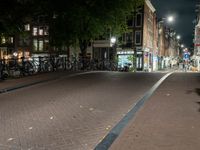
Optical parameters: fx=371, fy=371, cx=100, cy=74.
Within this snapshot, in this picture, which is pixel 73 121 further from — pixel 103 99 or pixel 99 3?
pixel 99 3

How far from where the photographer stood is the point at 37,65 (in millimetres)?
24000

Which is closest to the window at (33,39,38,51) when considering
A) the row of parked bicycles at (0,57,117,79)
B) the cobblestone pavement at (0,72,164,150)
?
the row of parked bicycles at (0,57,117,79)

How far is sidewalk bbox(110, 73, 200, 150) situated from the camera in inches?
260

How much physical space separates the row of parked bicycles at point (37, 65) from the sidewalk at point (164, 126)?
1053 centimetres

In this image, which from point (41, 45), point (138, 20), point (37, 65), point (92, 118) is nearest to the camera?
point (92, 118)

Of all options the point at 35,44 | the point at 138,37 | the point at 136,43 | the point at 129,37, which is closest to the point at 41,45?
the point at 35,44

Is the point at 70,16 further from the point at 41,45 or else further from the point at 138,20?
the point at 41,45

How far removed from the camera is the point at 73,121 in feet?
29.7

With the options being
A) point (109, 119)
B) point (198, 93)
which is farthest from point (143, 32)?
point (109, 119)

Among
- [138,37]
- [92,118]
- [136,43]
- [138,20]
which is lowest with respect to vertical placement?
[92,118]

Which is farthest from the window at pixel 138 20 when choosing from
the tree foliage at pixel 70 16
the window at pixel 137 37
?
the tree foliage at pixel 70 16

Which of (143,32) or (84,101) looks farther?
(143,32)

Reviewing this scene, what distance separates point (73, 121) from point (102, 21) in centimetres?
2229

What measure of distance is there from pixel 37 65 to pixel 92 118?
1525cm
